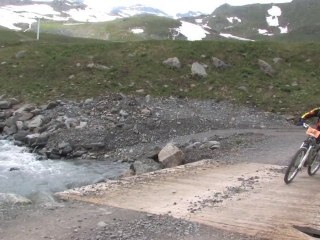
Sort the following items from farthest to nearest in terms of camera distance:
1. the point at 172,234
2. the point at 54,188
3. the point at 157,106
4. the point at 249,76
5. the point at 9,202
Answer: the point at 249,76 < the point at 157,106 < the point at 54,188 < the point at 9,202 < the point at 172,234

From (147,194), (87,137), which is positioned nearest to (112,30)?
(87,137)

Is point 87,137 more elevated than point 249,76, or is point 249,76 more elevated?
point 249,76

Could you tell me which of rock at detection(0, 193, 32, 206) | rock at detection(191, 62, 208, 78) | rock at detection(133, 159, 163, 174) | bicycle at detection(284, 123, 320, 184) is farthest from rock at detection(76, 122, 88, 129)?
bicycle at detection(284, 123, 320, 184)

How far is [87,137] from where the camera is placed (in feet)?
78.9

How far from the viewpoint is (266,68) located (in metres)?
34.6

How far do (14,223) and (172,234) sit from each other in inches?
133

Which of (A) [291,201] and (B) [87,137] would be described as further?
(B) [87,137]

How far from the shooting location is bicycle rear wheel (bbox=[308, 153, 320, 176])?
1478 centimetres

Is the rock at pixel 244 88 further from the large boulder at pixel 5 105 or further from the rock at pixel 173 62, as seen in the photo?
the large boulder at pixel 5 105

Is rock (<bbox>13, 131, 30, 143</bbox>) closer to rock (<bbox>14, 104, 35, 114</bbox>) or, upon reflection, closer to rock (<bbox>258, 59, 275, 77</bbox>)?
rock (<bbox>14, 104, 35, 114</bbox>)

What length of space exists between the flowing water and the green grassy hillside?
339 inches

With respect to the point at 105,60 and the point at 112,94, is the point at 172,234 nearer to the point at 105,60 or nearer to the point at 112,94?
the point at 112,94

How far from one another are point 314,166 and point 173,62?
2063 cm

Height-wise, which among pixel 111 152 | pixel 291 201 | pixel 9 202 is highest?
pixel 291 201
